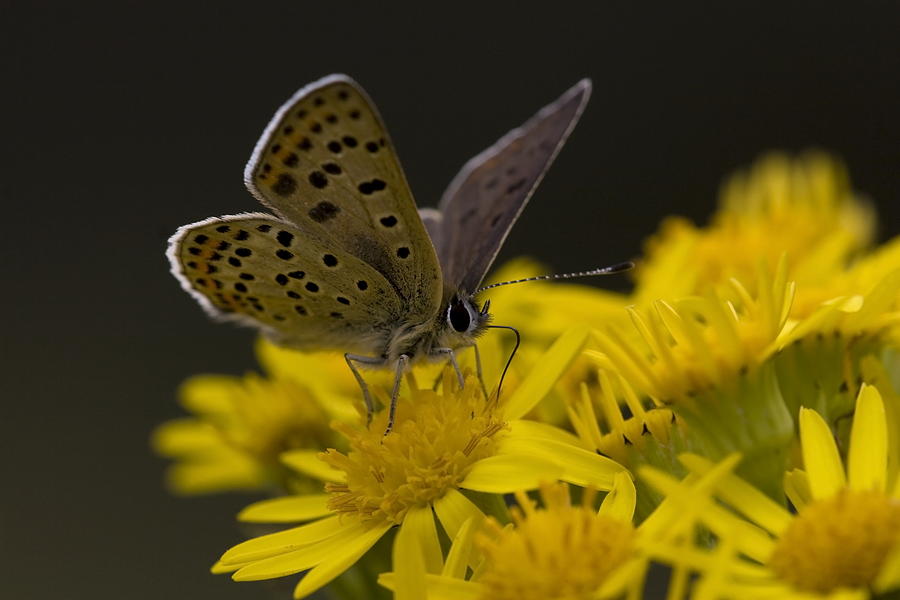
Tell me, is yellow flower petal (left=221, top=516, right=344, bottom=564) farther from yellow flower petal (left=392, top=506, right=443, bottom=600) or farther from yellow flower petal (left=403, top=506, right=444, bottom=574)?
yellow flower petal (left=392, top=506, right=443, bottom=600)

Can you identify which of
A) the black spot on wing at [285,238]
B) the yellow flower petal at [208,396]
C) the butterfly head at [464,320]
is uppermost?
the black spot on wing at [285,238]

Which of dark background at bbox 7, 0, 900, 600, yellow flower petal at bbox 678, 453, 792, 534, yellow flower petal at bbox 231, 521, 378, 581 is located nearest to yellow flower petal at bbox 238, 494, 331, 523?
yellow flower petal at bbox 231, 521, 378, 581

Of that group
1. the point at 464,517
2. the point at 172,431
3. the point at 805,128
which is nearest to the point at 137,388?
the point at 172,431

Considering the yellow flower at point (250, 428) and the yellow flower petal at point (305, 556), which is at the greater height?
the yellow flower petal at point (305, 556)

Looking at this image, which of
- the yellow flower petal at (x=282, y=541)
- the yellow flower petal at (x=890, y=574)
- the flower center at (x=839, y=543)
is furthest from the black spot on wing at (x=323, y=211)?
the yellow flower petal at (x=890, y=574)

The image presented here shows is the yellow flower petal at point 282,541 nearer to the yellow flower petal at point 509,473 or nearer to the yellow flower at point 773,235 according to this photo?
the yellow flower petal at point 509,473

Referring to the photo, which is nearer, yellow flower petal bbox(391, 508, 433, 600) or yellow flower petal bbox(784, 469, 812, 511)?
yellow flower petal bbox(391, 508, 433, 600)
